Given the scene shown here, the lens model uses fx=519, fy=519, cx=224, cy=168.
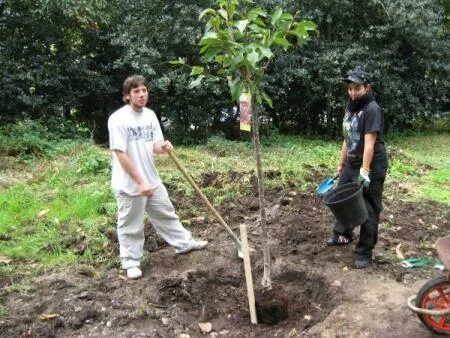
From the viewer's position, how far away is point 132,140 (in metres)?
4.34

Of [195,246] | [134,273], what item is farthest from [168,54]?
[134,273]

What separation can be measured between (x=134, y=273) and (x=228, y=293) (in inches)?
32.9

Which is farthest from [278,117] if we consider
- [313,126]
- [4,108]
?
[4,108]

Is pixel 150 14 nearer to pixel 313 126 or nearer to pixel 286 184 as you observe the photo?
pixel 313 126

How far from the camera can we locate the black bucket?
429cm

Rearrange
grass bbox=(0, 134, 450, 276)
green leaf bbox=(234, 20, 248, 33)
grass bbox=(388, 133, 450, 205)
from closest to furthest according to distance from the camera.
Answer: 1. green leaf bbox=(234, 20, 248, 33)
2. grass bbox=(0, 134, 450, 276)
3. grass bbox=(388, 133, 450, 205)

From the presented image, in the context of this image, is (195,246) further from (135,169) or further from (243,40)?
(243,40)

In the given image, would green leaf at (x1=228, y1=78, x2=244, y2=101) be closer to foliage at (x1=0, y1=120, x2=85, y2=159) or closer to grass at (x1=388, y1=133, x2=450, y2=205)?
grass at (x1=388, y1=133, x2=450, y2=205)

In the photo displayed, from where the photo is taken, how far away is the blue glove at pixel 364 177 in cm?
428

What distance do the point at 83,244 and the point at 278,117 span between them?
9.09 m

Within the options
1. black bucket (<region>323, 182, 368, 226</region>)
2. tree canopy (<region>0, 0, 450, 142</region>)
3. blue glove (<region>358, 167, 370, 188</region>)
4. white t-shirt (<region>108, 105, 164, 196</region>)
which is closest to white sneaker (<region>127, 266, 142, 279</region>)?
white t-shirt (<region>108, 105, 164, 196</region>)

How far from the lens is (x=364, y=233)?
4566mm

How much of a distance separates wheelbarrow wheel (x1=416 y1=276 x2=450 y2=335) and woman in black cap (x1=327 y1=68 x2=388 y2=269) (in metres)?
1.07

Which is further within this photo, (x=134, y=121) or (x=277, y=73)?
(x=277, y=73)
